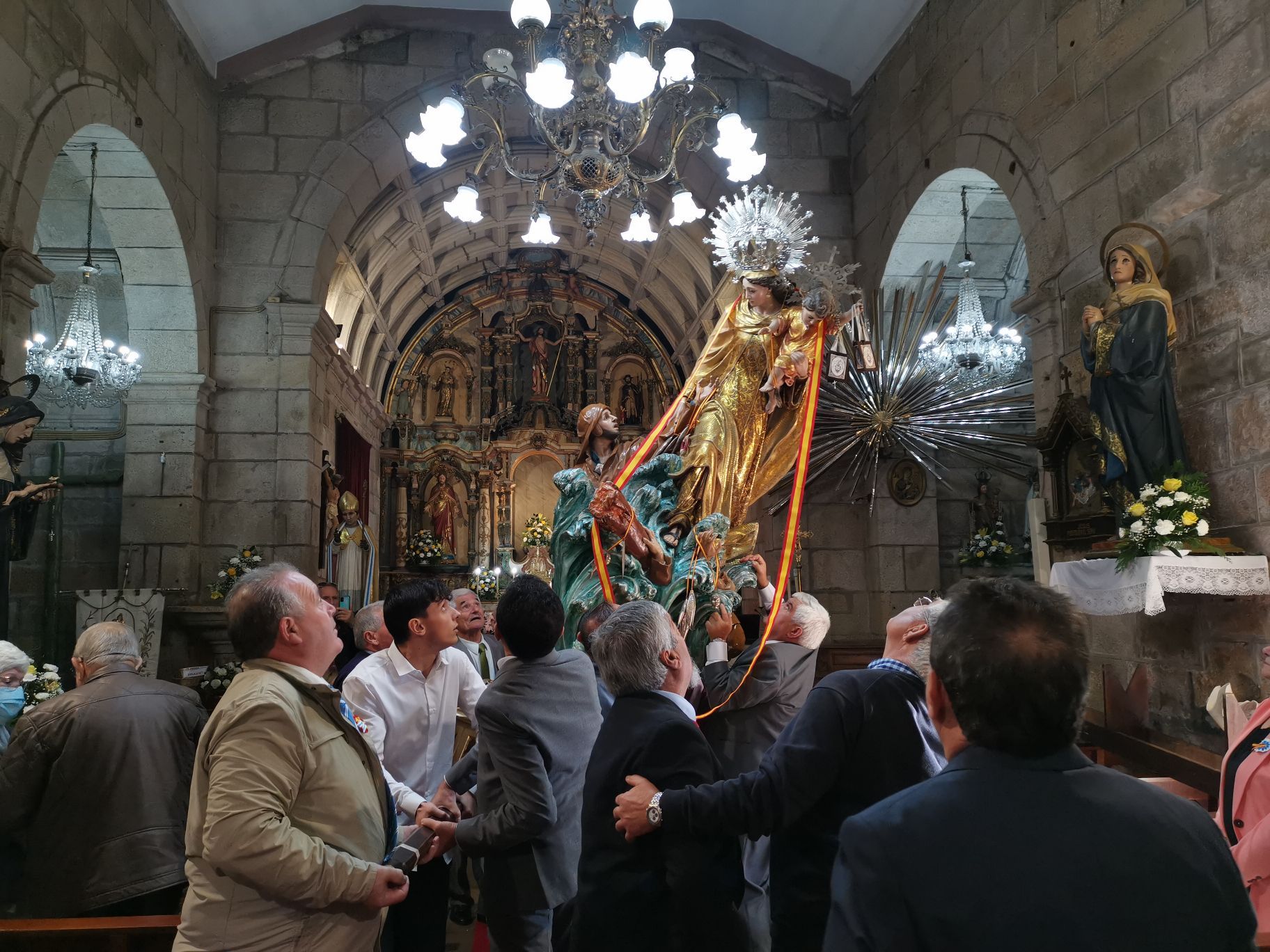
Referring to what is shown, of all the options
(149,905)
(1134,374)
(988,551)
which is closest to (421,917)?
(149,905)

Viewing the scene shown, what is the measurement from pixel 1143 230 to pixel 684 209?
2684mm

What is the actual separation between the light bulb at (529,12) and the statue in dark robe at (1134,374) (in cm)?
316

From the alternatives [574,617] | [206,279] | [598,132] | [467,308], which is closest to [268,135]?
[206,279]

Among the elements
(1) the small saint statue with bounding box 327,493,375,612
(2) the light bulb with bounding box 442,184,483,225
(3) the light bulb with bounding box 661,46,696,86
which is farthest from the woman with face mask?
(1) the small saint statue with bounding box 327,493,375,612

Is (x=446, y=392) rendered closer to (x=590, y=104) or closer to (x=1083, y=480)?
(x=590, y=104)

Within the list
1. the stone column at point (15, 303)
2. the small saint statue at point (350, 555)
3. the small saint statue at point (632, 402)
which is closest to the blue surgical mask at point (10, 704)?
the stone column at point (15, 303)

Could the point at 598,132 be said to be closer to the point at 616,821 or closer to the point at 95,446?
the point at 616,821

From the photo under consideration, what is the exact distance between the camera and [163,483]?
7.20m

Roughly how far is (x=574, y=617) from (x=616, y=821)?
2.57 metres

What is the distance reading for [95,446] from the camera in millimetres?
8242

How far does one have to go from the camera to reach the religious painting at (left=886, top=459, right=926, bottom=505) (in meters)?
7.59

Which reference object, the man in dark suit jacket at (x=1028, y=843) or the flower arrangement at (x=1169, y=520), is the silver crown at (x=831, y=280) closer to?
the flower arrangement at (x=1169, y=520)

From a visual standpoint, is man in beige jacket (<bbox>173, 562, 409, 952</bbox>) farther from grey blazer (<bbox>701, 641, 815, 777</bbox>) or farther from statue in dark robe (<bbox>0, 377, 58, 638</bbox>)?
statue in dark robe (<bbox>0, 377, 58, 638</bbox>)

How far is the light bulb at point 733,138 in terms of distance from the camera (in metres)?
5.54
